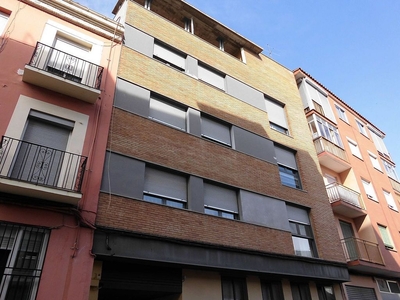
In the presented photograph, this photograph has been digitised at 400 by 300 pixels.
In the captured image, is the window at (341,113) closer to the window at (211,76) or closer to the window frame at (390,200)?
the window frame at (390,200)

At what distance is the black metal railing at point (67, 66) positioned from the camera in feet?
28.2

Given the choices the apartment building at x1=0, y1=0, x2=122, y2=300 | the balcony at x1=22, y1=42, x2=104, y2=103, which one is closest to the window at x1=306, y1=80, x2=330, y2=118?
the apartment building at x1=0, y1=0, x2=122, y2=300

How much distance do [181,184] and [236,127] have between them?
391 centimetres

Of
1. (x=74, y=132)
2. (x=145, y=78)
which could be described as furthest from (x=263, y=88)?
(x=74, y=132)

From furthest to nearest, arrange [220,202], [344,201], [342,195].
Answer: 1. [342,195]
2. [344,201]
3. [220,202]

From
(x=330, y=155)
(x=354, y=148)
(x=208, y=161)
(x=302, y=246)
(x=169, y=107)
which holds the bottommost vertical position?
(x=302, y=246)

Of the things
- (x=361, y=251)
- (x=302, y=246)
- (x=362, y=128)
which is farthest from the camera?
(x=362, y=128)

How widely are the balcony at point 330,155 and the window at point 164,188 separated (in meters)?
9.05

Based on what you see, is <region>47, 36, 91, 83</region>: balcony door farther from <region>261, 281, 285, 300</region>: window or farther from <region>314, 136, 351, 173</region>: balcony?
<region>314, 136, 351, 173</region>: balcony

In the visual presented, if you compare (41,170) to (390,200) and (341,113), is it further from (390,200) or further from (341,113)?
(390,200)

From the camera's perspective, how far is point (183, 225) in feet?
28.1

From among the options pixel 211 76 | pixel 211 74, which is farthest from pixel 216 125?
pixel 211 74

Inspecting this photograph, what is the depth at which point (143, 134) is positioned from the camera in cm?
941

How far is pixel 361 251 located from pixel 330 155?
4.67 metres
